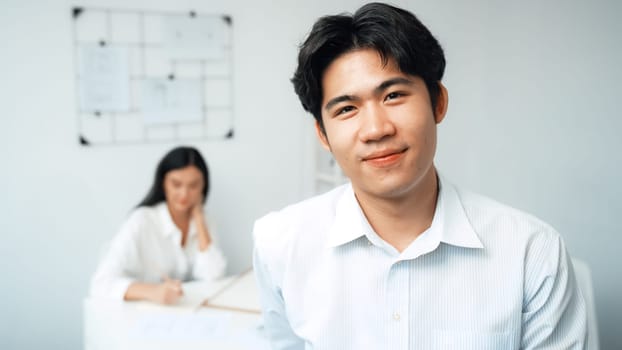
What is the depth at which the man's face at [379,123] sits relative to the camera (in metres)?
0.92

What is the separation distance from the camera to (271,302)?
1194 millimetres

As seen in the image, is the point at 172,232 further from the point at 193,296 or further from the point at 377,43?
the point at 377,43

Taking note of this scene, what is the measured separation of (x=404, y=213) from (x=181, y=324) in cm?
92

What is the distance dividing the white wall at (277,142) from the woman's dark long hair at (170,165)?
27cm

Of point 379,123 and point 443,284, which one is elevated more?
point 379,123

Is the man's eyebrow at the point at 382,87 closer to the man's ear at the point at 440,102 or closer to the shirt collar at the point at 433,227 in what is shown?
the man's ear at the point at 440,102

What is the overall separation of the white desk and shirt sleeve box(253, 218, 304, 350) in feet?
1.12

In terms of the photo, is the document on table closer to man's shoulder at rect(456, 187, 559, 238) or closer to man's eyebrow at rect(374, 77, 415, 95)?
man's shoulder at rect(456, 187, 559, 238)

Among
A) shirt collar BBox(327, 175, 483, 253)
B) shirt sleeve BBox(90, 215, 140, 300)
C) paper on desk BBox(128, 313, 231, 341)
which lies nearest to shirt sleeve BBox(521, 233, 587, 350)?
shirt collar BBox(327, 175, 483, 253)

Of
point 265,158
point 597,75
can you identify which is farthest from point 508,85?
point 265,158

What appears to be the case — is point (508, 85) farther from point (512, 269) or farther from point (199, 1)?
point (512, 269)

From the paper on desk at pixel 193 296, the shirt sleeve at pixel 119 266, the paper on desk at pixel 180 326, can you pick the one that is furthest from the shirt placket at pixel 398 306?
the shirt sleeve at pixel 119 266

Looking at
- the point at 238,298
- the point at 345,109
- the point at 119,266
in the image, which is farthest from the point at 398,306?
the point at 119,266

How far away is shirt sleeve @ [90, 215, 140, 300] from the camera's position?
1872 mm
